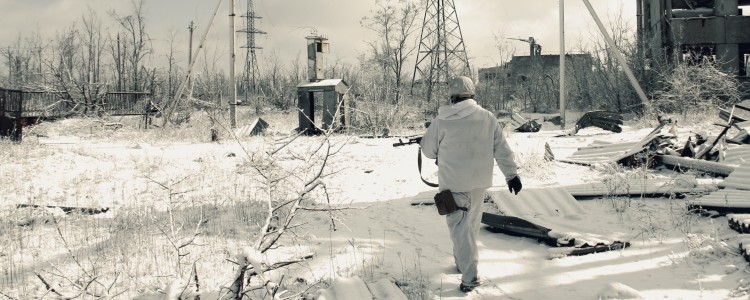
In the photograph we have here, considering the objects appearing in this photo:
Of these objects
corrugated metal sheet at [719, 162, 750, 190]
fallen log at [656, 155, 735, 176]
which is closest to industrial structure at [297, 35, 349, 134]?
fallen log at [656, 155, 735, 176]

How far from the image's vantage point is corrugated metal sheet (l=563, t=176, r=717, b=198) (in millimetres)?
7035

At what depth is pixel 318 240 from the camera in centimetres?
580

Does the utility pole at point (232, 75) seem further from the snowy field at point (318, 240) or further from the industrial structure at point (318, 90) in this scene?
the snowy field at point (318, 240)

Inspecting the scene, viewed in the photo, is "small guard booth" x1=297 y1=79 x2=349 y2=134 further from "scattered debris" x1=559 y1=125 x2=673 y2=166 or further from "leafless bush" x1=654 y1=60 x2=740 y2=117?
"leafless bush" x1=654 y1=60 x2=740 y2=117

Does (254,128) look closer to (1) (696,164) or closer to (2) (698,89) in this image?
(1) (696,164)

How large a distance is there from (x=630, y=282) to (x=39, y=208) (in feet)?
23.2

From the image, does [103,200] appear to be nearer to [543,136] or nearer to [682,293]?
[682,293]

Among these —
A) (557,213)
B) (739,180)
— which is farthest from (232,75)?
(739,180)

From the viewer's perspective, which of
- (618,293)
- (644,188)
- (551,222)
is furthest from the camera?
(644,188)

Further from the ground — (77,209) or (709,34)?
(709,34)

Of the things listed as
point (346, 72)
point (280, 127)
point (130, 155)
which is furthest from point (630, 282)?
point (346, 72)

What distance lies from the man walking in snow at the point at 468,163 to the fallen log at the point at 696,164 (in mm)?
5404

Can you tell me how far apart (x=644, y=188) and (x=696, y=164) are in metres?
1.79

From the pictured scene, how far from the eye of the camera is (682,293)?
13.1ft
